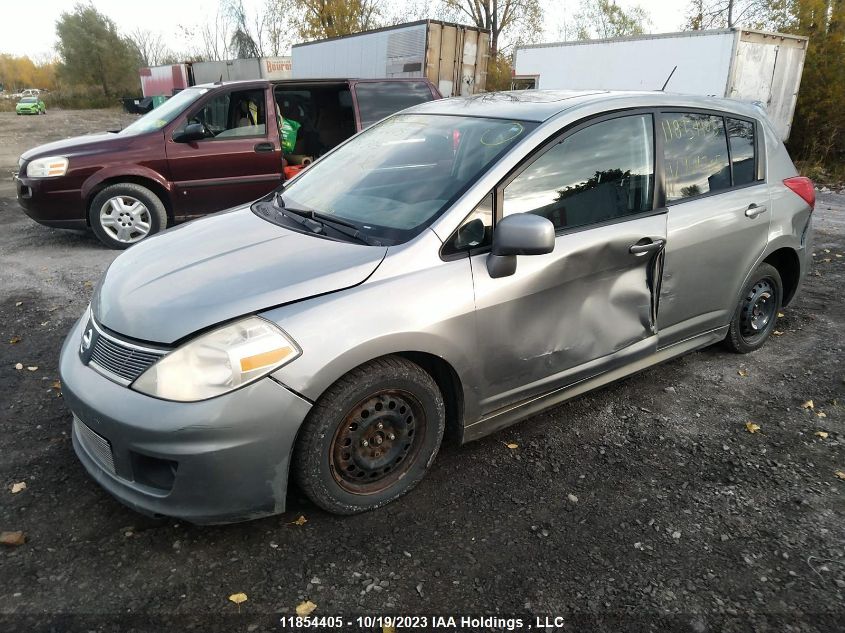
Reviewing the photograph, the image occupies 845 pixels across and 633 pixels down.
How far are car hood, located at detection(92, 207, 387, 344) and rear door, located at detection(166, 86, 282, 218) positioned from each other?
4.04m

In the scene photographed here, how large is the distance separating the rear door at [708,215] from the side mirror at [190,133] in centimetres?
505

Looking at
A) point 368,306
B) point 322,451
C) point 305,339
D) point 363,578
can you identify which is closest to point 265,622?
point 363,578

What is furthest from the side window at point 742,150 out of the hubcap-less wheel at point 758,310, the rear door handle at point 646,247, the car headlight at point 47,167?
the car headlight at point 47,167

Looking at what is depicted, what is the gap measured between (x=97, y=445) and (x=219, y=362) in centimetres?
69

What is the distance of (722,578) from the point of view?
228cm

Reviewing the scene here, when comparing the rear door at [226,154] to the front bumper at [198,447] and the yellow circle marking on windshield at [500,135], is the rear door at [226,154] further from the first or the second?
the front bumper at [198,447]

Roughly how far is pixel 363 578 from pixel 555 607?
71 cm

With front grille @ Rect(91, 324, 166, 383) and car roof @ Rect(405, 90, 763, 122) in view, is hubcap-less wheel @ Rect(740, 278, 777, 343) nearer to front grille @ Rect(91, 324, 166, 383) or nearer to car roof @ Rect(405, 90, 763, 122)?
car roof @ Rect(405, 90, 763, 122)

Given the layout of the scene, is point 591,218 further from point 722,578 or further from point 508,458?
point 722,578

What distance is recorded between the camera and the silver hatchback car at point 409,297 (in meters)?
2.20

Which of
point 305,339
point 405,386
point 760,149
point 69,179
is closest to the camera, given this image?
point 305,339

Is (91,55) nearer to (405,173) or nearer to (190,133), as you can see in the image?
(190,133)

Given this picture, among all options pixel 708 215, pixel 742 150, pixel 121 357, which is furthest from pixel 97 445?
pixel 742 150

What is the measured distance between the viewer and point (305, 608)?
2.12 m
